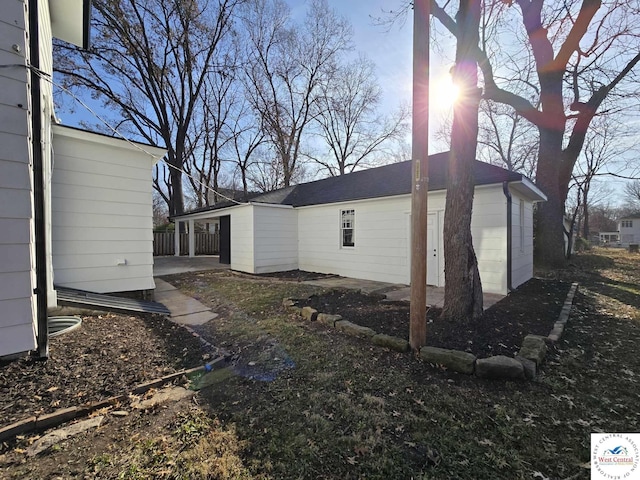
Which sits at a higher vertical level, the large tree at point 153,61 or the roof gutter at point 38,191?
the large tree at point 153,61

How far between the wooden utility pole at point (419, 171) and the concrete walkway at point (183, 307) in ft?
11.8

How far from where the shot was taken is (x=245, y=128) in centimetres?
2375

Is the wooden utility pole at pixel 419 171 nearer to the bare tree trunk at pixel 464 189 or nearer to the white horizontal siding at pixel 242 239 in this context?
the bare tree trunk at pixel 464 189

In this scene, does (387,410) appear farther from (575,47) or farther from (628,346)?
(575,47)

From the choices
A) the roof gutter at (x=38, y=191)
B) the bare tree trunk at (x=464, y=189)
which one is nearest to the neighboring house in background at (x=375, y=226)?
the bare tree trunk at (x=464, y=189)

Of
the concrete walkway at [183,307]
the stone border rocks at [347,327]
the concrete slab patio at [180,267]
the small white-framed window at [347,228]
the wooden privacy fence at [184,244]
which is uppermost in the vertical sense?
the small white-framed window at [347,228]

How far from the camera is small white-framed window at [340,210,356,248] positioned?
991 cm

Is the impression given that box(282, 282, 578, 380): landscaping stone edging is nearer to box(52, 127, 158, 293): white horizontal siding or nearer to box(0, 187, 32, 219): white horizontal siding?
box(0, 187, 32, 219): white horizontal siding

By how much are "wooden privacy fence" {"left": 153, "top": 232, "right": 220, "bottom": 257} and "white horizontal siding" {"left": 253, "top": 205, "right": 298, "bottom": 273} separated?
30.4ft

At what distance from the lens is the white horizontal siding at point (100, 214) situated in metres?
5.08

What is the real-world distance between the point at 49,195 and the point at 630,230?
218 ft

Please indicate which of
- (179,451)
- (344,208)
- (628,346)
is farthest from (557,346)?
(344,208)

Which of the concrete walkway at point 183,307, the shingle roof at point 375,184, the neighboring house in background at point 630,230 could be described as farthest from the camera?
the neighboring house in background at point 630,230

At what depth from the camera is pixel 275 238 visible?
36.5ft
